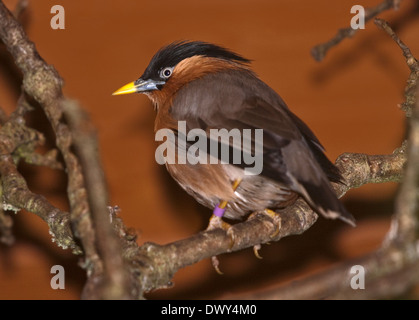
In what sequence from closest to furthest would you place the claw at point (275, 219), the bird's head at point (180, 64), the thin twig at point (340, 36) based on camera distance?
the thin twig at point (340, 36) < the claw at point (275, 219) < the bird's head at point (180, 64)

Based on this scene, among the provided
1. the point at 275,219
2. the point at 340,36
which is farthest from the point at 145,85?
the point at 340,36

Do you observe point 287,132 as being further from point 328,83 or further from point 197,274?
point 197,274

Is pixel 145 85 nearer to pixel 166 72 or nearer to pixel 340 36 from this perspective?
pixel 166 72

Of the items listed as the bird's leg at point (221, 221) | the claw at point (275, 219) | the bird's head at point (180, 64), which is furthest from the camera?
the bird's head at point (180, 64)

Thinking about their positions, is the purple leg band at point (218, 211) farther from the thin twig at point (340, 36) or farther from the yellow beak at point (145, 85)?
the thin twig at point (340, 36)

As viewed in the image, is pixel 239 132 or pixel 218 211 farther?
pixel 218 211

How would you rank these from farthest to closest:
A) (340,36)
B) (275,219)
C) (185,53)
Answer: (185,53) → (275,219) → (340,36)

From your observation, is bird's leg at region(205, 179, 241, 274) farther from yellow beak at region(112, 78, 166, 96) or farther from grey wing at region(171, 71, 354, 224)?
yellow beak at region(112, 78, 166, 96)

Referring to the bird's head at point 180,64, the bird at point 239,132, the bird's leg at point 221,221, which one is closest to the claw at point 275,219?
the bird at point 239,132
